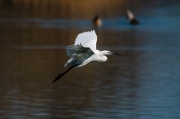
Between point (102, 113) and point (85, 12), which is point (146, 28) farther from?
point (102, 113)

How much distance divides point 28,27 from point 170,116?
610 inches

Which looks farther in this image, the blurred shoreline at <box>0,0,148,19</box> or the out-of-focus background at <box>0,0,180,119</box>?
the blurred shoreline at <box>0,0,148,19</box>

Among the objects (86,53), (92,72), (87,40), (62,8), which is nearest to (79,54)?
(86,53)

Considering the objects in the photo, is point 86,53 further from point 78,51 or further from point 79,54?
point 78,51

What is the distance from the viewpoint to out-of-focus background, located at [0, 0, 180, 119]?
9828mm

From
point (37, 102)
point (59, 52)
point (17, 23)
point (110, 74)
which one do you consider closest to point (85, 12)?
point (17, 23)

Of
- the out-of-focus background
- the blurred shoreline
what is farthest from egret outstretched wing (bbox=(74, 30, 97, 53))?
the blurred shoreline

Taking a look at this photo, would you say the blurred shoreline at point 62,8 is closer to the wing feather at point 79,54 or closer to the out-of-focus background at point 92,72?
the out-of-focus background at point 92,72

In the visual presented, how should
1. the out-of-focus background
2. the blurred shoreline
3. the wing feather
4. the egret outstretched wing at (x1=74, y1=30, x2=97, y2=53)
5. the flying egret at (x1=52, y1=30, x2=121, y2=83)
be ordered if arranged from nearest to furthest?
1. the wing feather
2. the flying egret at (x1=52, y1=30, x2=121, y2=83)
3. the egret outstretched wing at (x1=74, y1=30, x2=97, y2=53)
4. the out-of-focus background
5. the blurred shoreline

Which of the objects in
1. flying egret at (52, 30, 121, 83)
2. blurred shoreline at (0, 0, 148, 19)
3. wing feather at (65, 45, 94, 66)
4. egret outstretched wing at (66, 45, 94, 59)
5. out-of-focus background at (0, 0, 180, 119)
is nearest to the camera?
egret outstretched wing at (66, 45, 94, 59)

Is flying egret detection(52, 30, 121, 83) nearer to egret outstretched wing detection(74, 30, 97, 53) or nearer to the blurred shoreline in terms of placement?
egret outstretched wing detection(74, 30, 97, 53)

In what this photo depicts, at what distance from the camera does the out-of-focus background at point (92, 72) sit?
32.2ft

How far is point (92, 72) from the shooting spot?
13.7 m

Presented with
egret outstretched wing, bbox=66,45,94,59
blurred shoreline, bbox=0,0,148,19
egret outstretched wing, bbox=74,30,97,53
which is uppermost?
blurred shoreline, bbox=0,0,148,19
